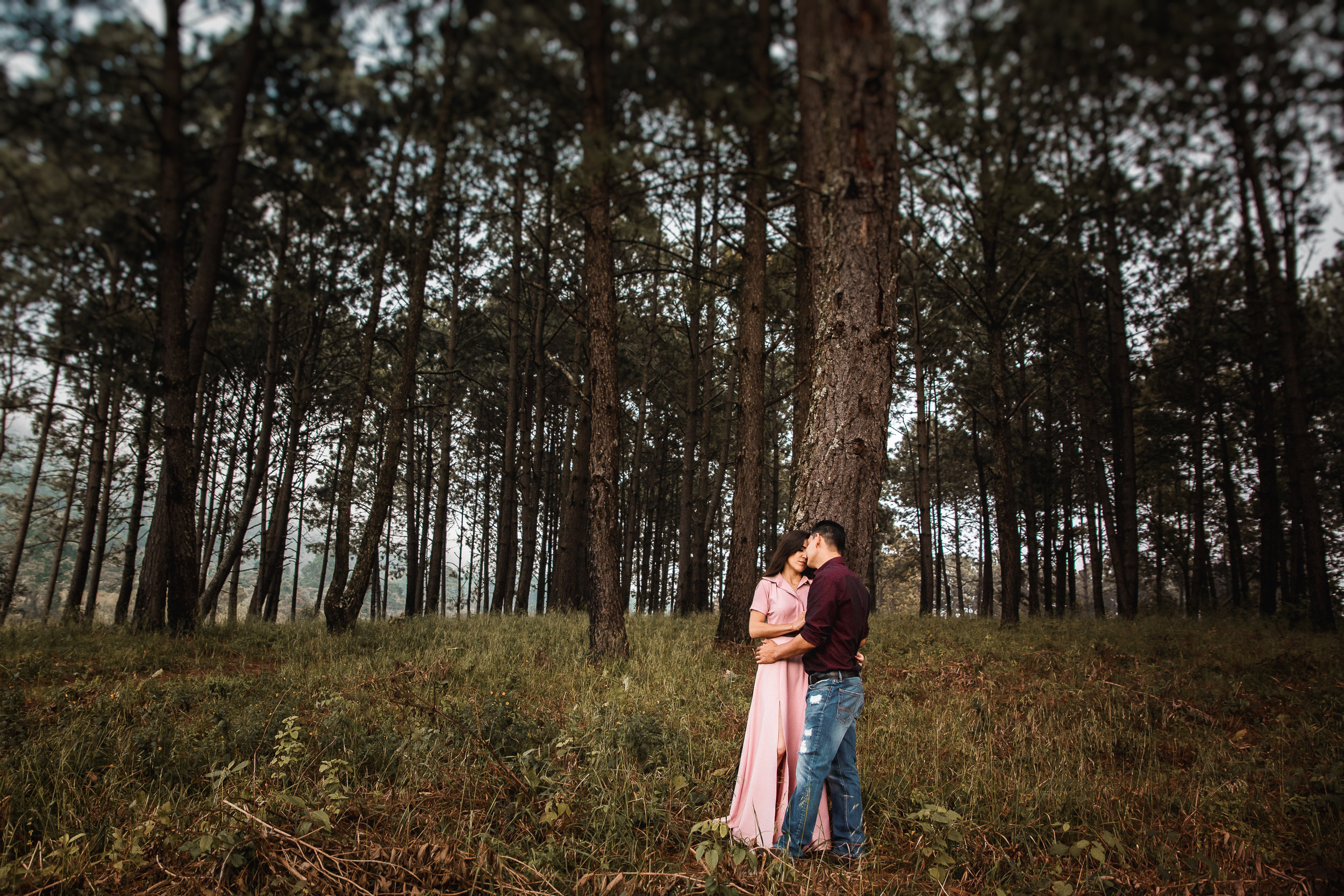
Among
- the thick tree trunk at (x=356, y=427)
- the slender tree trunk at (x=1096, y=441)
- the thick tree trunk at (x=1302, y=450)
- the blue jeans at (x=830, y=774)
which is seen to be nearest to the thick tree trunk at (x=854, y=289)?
the blue jeans at (x=830, y=774)

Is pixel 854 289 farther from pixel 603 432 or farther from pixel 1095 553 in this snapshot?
pixel 1095 553

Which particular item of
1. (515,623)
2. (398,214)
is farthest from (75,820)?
(515,623)

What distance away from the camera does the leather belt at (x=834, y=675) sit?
11.0ft

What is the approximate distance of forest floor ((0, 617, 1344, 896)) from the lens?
112 inches

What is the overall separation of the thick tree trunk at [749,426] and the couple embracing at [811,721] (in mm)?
5096

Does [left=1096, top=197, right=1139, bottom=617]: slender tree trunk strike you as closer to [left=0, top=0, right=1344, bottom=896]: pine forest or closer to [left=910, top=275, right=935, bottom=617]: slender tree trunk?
Answer: [left=0, top=0, right=1344, bottom=896]: pine forest

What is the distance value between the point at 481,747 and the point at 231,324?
3795mm

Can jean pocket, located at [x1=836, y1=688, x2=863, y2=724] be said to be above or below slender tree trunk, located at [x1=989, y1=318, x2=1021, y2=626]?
→ below

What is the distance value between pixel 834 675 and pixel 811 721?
0.95 feet

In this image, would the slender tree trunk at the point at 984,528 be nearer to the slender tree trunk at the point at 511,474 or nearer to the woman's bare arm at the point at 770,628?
the slender tree trunk at the point at 511,474

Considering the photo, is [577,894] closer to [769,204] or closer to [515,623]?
[515,623]

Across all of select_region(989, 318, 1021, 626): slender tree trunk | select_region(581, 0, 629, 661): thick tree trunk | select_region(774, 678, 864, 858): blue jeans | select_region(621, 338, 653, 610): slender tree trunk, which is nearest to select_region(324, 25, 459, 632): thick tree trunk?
select_region(581, 0, 629, 661): thick tree trunk

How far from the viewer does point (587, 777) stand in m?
3.71

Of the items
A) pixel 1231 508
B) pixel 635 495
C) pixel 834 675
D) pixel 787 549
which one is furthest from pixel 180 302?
pixel 1231 508
